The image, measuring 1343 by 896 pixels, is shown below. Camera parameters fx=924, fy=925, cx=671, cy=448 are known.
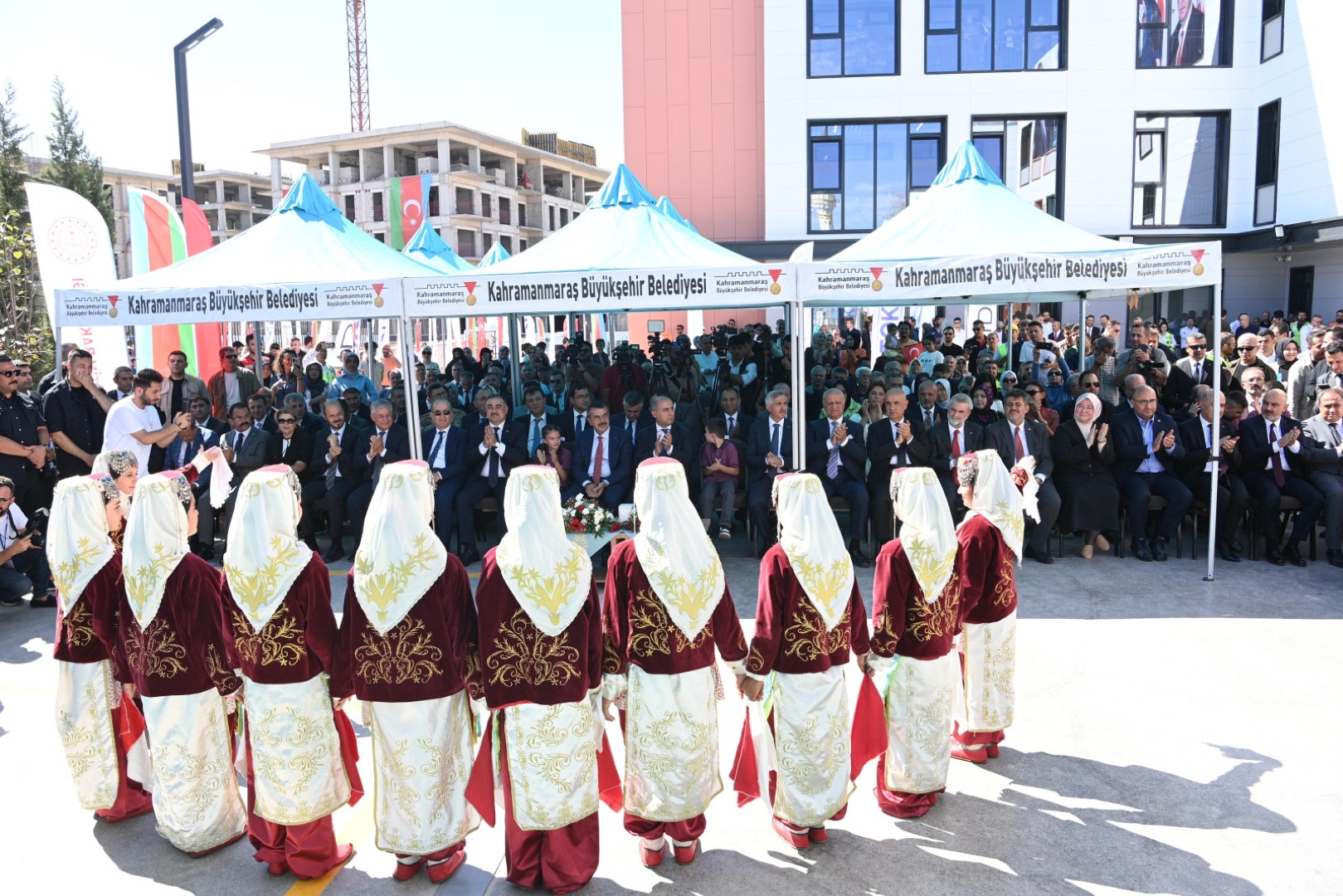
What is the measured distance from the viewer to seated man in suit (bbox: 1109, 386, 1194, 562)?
8.29m

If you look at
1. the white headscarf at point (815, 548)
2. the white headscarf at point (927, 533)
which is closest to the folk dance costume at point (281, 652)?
the white headscarf at point (815, 548)

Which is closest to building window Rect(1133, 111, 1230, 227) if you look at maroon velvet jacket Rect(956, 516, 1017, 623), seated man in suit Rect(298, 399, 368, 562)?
seated man in suit Rect(298, 399, 368, 562)

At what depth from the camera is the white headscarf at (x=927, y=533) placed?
401 centimetres

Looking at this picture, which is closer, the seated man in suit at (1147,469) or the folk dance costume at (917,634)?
the folk dance costume at (917,634)

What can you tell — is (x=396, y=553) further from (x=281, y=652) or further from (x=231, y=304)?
(x=231, y=304)

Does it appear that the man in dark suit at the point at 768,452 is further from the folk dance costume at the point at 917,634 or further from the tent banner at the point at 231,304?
the folk dance costume at the point at 917,634

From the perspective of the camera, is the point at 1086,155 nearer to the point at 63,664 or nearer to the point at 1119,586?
the point at 1119,586

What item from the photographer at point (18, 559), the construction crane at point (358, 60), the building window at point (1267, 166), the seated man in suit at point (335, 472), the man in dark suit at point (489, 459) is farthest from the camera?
the construction crane at point (358, 60)

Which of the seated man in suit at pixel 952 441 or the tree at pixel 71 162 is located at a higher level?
the tree at pixel 71 162

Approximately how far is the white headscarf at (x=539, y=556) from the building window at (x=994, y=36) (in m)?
19.7

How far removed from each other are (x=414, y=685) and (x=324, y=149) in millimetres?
61668

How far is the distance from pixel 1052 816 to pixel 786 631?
1656 mm

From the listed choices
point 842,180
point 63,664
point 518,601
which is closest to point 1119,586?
point 518,601

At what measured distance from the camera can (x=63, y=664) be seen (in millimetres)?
4082
